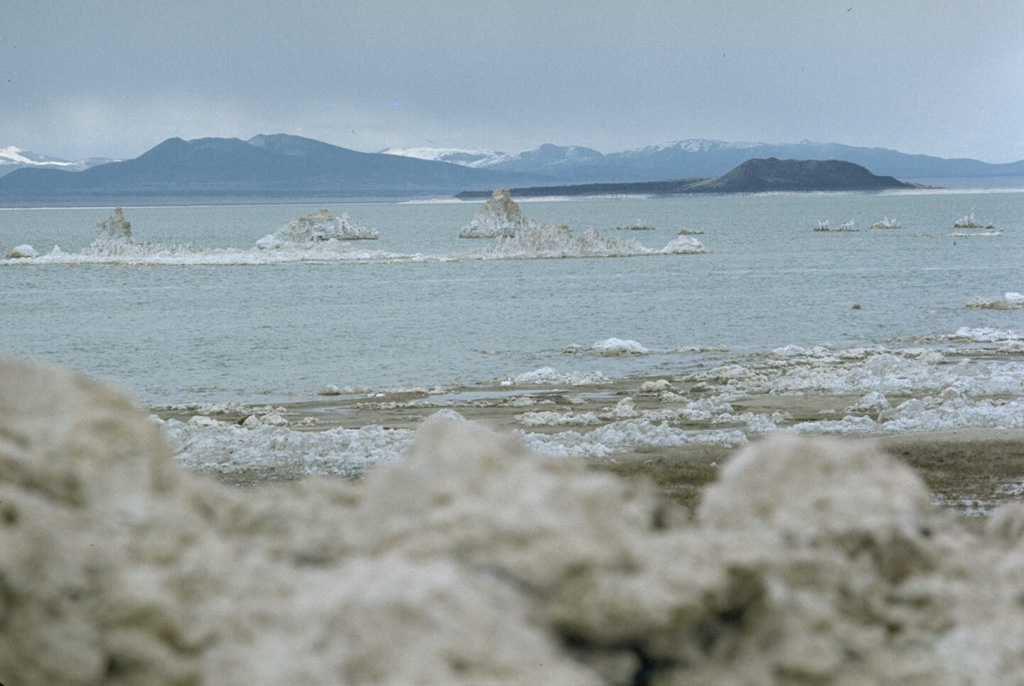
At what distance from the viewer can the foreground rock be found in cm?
243

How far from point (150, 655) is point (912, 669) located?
1.81 metres

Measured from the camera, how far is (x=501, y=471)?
2.79 metres

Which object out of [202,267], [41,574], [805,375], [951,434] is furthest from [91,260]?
[41,574]

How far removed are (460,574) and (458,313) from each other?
36.2m

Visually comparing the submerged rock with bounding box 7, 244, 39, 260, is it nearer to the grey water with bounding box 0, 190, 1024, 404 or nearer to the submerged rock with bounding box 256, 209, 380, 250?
the grey water with bounding box 0, 190, 1024, 404

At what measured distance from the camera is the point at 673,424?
46.4 feet

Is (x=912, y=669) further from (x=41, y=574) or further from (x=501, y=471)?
(x=41, y=574)

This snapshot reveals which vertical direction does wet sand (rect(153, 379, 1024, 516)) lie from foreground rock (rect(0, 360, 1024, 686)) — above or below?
below

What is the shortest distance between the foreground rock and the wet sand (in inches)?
235

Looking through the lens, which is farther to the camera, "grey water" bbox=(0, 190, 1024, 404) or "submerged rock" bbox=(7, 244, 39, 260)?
"submerged rock" bbox=(7, 244, 39, 260)

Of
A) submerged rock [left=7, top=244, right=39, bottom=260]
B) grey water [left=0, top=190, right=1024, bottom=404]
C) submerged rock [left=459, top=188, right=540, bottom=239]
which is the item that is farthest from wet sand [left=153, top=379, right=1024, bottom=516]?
submerged rock [left=459, top=188, right=540, bottom=239]

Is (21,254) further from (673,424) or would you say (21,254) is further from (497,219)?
(673,424)

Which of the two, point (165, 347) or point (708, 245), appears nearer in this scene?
point (165, 347)

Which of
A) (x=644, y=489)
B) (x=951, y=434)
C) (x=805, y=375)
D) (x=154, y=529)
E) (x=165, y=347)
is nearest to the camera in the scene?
(x=154, y=529)
